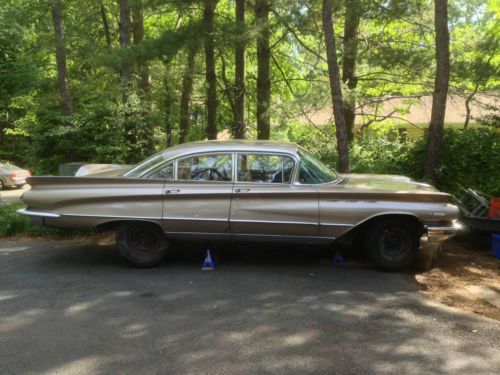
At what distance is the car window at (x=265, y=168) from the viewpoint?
241 inches

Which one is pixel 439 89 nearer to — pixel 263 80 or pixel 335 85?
pixel 335 85

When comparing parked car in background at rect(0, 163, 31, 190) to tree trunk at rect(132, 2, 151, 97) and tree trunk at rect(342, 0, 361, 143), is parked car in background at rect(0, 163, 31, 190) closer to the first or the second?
tree trunk at rect(132, 2, 151, 97)

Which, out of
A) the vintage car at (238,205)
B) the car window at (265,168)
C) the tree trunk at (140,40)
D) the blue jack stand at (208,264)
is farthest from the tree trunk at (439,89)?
the tree trunk at (140,40)

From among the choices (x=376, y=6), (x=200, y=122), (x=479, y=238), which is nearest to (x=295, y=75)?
(x=200, y=122)

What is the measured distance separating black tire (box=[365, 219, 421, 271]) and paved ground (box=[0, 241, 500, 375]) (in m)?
0.18

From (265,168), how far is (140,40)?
52.9ft

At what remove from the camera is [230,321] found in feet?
15.1

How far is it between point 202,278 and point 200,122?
14954 mm

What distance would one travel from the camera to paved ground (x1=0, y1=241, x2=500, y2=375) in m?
3.82

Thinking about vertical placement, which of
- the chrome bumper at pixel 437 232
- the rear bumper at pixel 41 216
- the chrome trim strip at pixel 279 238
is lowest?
the chrome trim strip at pixel 279 238

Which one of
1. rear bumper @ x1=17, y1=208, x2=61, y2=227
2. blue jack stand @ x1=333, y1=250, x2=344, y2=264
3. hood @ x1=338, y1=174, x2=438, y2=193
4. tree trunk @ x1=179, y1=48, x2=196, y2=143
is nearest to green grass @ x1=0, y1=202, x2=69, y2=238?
rear bumper @ x1=17, y1=208, x2=61, y2=227

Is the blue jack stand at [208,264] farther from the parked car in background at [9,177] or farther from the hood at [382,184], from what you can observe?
the parked car in background at [9,177]

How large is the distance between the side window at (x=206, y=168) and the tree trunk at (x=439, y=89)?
180 inches

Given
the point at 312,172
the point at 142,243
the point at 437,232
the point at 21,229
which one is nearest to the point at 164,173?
the point at 142,243
